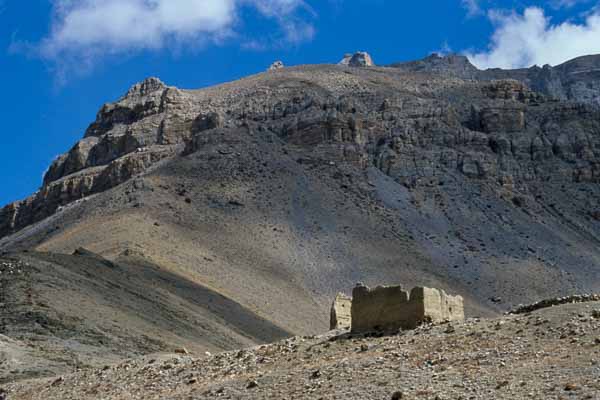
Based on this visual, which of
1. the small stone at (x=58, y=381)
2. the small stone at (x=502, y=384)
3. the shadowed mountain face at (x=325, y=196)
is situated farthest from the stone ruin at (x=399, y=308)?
the shadowed mountain face at (x=325, y=196)

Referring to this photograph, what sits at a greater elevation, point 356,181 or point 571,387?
point 356,181

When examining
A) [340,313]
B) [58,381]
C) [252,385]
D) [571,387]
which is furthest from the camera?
[340,313]

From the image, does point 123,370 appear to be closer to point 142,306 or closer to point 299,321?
point 142,306

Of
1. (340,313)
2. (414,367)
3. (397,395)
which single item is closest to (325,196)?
(340,313)

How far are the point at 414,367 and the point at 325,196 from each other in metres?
68.3

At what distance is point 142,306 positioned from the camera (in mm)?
46438

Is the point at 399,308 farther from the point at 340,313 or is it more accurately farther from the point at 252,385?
the point at 340,313

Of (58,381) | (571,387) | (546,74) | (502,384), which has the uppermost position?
(546,74)

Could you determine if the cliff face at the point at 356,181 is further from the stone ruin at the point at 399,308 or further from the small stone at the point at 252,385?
the small stone at the point at 252,385

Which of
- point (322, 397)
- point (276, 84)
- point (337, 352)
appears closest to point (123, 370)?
point (337, 352)

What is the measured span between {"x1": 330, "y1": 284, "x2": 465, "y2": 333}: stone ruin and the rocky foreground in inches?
25.5

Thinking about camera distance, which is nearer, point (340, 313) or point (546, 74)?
point (340, 313)

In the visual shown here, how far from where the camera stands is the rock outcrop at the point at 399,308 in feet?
72.7

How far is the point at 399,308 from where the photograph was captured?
22.5 m
